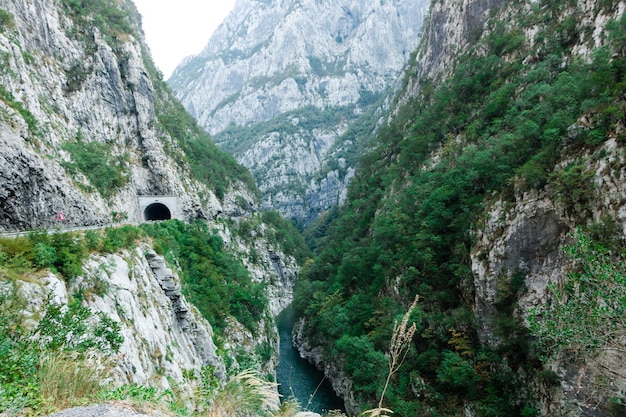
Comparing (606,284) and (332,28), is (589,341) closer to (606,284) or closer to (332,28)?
(606,284)

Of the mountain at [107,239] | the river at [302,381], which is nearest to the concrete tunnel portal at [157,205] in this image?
the mountain at [107,239]

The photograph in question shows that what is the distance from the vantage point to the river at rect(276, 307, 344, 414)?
26.4 m

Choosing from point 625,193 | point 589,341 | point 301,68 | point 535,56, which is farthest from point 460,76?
point 301,68

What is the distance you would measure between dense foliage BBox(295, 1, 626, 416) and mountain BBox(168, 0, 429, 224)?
68.3 meters

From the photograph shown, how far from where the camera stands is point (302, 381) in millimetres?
30328

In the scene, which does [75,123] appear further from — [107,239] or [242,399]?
[242,399]

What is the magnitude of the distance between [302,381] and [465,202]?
68.4ft

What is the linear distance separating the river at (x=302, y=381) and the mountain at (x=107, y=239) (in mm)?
2272

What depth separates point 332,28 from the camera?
169m

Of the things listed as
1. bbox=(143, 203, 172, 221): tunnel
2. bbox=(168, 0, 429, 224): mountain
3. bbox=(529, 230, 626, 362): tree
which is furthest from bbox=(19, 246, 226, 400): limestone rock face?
bbox=(168, 0, 429, 224): mountain

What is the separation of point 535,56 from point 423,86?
21.0 m

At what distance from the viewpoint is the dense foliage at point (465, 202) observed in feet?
55.8

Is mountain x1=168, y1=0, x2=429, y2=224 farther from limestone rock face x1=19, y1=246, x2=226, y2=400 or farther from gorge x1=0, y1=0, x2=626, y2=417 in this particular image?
limestone rock face x1=19, y1=246, x2=226, y2=400

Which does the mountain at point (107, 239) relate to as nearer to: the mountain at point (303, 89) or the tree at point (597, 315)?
the tree at point (597, 315)
